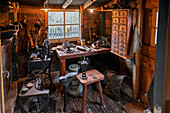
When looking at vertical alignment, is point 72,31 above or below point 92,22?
below

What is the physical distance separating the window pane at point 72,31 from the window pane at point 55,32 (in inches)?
7.2

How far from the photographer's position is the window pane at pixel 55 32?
537cm

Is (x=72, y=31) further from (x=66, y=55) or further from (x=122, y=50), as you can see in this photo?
(x=122, y=50)

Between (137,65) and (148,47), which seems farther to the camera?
(137,65)

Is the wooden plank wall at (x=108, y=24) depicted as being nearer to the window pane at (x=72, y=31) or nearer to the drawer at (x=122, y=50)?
the window pane at (x=72, y=31)

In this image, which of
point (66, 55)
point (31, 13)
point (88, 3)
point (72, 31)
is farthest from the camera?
point (72, 31)

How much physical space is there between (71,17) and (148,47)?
9.57ft

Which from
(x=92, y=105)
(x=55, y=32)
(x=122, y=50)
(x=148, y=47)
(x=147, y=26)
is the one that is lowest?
(x=92, y=105)

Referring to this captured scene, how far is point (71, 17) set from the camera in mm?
5590

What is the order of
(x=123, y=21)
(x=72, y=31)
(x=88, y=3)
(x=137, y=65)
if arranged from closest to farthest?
(x=123, y=21)
(x=137, y=65)
(x=88, y=3)
(x=72, y=31)

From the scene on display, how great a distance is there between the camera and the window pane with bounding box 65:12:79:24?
5.53 meters

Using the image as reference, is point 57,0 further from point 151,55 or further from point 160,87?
point 160,87

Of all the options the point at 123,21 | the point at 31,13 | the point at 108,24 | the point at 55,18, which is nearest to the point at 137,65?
the point at 123,21

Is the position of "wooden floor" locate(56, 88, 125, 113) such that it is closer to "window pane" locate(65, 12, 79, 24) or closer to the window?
the window
